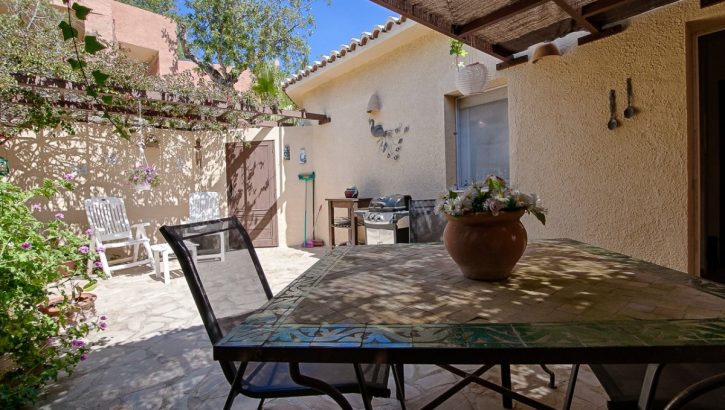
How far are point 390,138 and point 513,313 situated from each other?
4.57 meters

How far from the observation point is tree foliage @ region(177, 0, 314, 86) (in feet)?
30.1

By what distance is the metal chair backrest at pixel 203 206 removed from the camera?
6.39 metres

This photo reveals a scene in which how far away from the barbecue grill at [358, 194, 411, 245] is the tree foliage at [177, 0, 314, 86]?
19.5ft

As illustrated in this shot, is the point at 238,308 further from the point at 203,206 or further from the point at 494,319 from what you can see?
the point at 203,206

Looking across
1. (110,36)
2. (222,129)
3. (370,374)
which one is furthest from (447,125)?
(110,36)

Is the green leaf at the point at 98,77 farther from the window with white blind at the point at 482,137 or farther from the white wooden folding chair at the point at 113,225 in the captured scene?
the white wooden folding chair at the point at 113,225

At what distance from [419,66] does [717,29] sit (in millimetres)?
3008

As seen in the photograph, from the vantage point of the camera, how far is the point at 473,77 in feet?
11.6

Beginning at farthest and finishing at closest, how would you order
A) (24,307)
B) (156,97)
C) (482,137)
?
(156,97)
(482,137)
(24,307)

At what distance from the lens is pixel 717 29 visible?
2.41 meters

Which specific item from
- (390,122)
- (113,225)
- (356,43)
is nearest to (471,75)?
(390,122)

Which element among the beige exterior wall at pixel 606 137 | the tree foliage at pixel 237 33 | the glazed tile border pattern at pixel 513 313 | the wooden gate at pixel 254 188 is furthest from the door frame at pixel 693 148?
the tree foliage at pixel 237 33

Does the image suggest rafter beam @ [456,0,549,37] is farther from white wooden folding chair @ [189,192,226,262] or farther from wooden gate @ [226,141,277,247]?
wooden gate @ [226,141,277,247]

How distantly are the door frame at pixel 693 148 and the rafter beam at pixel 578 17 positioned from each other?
1.77 ft
